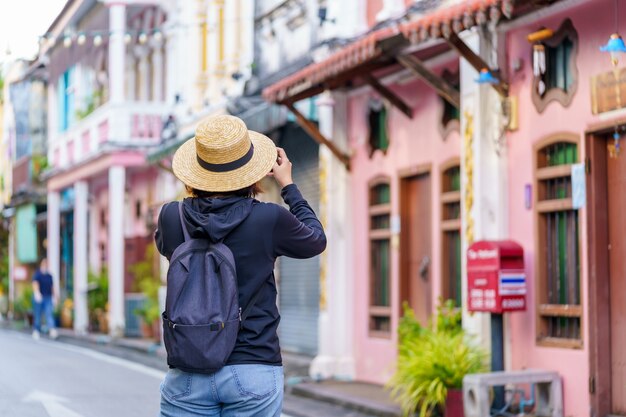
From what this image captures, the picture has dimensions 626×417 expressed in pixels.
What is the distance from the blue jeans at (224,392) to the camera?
4.20 metres

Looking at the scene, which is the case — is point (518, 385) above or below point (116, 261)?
below

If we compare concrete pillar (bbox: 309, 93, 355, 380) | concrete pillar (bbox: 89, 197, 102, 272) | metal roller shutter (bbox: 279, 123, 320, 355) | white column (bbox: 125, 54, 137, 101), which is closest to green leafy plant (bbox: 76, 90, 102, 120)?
white column (bbox: 125, 54, 137, 101)

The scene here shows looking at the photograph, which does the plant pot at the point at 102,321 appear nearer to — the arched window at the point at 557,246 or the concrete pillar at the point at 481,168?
the concrete pillar at the point at 481,168

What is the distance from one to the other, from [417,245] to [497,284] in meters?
3.51

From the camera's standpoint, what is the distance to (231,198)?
4457 millimetres

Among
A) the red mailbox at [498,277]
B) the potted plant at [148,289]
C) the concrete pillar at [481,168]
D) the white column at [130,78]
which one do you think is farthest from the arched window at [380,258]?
the white column at [130,78]

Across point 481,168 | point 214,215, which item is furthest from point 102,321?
point 214,215

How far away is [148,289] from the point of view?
23.5 m

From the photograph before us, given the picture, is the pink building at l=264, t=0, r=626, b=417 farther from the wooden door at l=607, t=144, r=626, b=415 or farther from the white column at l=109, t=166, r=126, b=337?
the white column at l=109, t=166, r=126, b=337

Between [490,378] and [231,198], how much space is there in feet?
19.9

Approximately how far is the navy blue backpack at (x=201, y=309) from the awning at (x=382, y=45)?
594 centimetres

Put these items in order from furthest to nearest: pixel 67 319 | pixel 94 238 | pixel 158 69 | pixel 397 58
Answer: pixel 94 238
pixel 67 319
pixel 158 69
pixel 397 58

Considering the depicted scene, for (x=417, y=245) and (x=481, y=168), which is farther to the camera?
(x=417, y=245)

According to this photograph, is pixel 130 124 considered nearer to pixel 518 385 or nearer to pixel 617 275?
pixel 518 385
